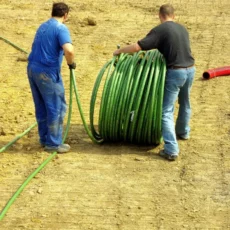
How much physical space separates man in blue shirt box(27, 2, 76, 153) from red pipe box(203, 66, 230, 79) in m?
3.44

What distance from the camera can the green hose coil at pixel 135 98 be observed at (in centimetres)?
797

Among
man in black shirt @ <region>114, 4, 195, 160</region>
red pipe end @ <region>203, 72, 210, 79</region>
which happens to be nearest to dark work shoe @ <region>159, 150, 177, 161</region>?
man in black shirt @ <region>114, 4, 195, 160</region>

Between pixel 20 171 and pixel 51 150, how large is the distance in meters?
0.62

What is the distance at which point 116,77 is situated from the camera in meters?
8.15

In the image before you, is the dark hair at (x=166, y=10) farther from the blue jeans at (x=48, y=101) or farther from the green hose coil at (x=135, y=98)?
the blue jeans at (x=48, y=101)

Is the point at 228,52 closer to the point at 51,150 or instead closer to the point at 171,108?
the point at 171,108

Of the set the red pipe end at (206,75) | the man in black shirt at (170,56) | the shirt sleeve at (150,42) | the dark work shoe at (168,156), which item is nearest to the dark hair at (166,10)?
the man in black shirt at (170,56)

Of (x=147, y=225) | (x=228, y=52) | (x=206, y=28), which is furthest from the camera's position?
(x=206, y=28)

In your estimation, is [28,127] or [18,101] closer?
[28,127]

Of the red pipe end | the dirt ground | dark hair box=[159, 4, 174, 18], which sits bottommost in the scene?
the dirt ground

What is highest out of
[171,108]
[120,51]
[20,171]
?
[120,51]

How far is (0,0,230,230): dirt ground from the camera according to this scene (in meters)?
6.87

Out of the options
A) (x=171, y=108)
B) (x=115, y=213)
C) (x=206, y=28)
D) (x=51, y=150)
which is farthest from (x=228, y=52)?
(x=115, y=213)

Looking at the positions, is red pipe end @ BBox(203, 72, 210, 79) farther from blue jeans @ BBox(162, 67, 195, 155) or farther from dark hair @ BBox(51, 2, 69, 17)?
dark hair @ BBox(51, 2, 69, 17)
